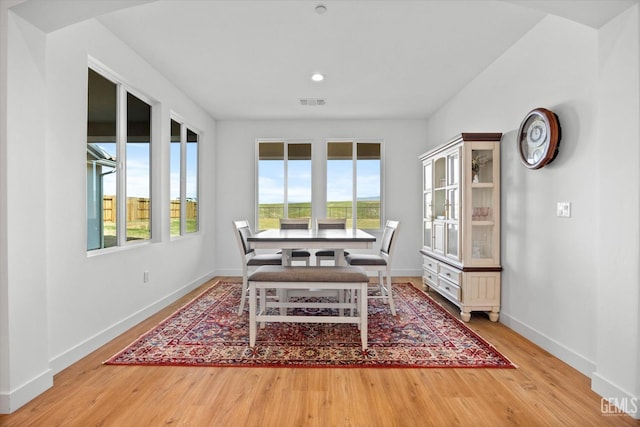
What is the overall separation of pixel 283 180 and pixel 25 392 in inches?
173

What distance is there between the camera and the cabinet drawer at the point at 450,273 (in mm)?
3463

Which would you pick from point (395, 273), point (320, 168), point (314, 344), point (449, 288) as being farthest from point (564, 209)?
point (320, 168)

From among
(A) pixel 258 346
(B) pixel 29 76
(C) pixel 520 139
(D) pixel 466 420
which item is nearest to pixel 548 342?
(D) pixel 466 420

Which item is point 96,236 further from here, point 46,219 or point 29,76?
point 29,76

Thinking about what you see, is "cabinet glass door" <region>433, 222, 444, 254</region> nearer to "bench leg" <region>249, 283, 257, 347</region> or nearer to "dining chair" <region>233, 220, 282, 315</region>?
"dining chair" <region>233, 220, 282, 315</region>

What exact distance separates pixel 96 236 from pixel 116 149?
827 millimetres

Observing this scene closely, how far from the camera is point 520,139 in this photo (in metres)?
2.90

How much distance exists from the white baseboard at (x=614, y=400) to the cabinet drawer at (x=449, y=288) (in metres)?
1.45

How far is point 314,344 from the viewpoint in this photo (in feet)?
9.09

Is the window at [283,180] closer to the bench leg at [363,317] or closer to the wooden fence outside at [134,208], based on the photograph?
the wooden fence outside at [134,208]

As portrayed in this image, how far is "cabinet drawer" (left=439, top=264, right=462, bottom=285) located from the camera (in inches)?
136

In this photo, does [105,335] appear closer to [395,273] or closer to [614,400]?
[614,400]

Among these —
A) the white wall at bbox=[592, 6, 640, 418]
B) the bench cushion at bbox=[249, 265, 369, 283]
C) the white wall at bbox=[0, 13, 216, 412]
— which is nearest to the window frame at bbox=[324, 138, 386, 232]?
the white wall at bbox=[0, 13, 216, 412]

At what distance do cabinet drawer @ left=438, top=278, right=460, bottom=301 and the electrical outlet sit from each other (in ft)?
4.01
